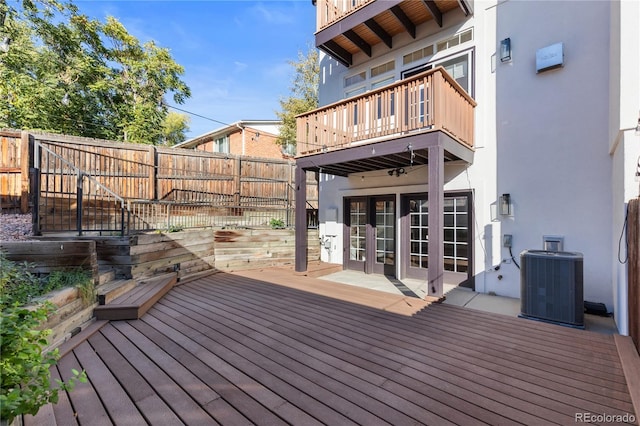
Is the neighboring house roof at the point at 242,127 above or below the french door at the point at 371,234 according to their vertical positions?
above

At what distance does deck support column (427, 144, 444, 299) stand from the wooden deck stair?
3.98 metres

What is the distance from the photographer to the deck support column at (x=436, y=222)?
4125 mm

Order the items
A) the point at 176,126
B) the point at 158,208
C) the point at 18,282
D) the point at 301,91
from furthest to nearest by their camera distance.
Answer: the point at 176,126, the point at 301,91, the point at 158,208, the point at 18,282

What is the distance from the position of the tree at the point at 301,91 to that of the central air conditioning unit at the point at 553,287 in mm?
12717

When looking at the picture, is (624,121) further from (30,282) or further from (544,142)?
(30,282)

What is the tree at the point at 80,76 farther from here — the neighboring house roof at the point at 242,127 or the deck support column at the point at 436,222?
the deck support column at the point at 436,222

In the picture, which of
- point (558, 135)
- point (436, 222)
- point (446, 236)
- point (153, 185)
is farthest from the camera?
point (153, 185)

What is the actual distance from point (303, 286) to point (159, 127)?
11705mm

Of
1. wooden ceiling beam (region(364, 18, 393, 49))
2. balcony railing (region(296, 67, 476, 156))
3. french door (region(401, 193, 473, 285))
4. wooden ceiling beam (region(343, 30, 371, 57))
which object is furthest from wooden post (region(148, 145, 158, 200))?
french door (region(401, 193, 473, 285))

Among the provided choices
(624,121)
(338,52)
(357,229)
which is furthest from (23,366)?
(338,52)

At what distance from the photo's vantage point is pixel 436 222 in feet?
13.6

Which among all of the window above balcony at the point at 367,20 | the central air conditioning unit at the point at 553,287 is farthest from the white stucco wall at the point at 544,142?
the central air conditioning unit at the point at 553,287

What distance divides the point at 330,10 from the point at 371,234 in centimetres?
516

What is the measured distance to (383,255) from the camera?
6.39 metres
